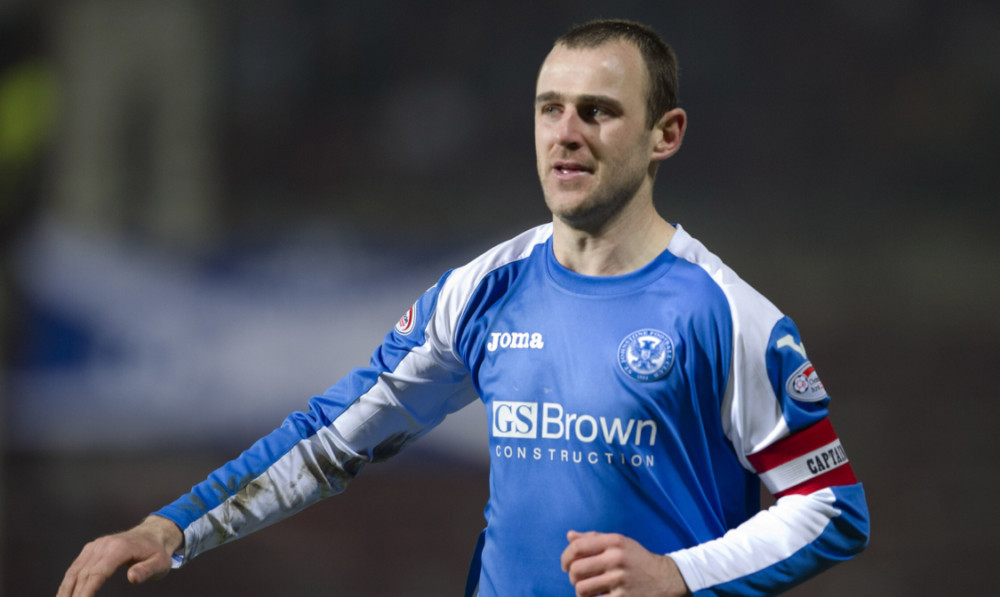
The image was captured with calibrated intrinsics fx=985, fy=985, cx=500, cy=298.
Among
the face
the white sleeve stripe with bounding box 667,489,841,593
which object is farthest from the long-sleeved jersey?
the face

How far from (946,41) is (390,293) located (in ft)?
6.40

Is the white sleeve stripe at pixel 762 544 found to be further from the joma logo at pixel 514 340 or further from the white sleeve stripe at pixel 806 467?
the joma logo at pixel 514 340

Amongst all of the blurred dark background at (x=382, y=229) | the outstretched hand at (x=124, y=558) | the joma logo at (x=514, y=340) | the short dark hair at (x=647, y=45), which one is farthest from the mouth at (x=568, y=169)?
the blurred dark background at (x=382, y=229)

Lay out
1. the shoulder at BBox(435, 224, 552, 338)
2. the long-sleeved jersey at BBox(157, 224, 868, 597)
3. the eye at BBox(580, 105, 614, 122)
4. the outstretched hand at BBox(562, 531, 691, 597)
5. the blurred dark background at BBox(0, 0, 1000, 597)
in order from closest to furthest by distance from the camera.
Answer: the outstretched hand at BBox(562, 531, 691, 597), the long-sleeved jersey at BBox(157, 224, 868, 597), the eye at BBox(580, 105, 614, 122), the shoulder at BBox(435, 224, 552, 338), the blurred dark background at BBox(0, 0, 1000, 597)

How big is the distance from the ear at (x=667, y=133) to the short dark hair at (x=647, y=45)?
12 millimetres

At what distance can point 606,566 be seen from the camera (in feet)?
3.63

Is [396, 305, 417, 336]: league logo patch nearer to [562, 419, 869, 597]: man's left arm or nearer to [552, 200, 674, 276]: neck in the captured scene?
[552, 200, 674, 276]: neck

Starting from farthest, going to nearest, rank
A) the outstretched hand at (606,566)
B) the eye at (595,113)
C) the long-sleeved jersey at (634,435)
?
1. the eye at (595,113)
2. the long-sleeved jersey at (634,435)
3. the outstretched hand at (606,566)

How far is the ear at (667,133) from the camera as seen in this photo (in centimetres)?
139

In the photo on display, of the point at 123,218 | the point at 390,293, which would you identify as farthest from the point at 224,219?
the point at 390,293

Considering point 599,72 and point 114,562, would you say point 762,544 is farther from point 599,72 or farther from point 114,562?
point 114,562

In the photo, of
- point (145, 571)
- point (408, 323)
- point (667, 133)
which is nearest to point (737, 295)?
point (667, 133)

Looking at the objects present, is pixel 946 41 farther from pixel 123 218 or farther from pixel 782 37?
pixel 123 218

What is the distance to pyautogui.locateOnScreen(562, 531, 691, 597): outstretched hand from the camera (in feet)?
3.62
